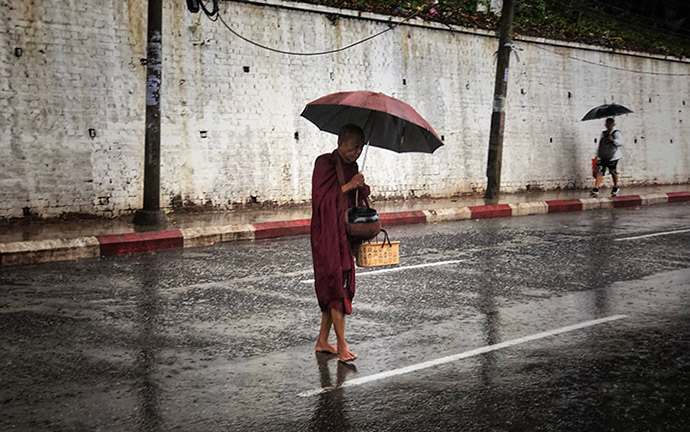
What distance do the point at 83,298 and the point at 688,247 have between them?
809 cm

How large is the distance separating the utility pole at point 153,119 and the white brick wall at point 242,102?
56.5 inches

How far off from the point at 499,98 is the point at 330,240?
1370 centimetres

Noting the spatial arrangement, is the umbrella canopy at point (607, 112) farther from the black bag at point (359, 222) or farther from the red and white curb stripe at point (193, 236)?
the black bag at point (359, 222)

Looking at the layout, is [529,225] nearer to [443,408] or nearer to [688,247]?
[688,247]

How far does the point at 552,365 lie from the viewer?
5.77 m

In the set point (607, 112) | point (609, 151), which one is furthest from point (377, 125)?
point (607, 112)

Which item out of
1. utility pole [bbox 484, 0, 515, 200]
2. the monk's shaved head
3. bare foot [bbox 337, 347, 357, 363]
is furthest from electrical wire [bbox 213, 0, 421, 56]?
bare foot [bbox 337, 347, 357, 363]

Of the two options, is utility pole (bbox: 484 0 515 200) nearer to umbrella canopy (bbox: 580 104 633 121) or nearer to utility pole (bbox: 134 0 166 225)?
umbrella canopy (bbox: 580 104 633 121)

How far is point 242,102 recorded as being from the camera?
1619 cm

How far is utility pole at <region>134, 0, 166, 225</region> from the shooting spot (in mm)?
13219

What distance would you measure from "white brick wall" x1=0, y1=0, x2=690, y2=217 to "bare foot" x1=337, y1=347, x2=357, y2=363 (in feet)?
29.9

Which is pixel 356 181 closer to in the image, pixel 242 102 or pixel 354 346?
pixel 354 346

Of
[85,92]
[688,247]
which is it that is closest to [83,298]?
[85,92]

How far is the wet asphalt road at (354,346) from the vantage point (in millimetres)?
4773
